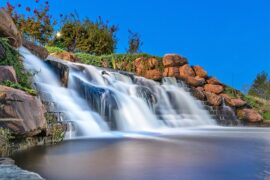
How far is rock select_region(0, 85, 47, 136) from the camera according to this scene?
16.0 ft

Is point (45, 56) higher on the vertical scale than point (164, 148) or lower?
higher

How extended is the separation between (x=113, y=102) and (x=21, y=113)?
443 centimetres

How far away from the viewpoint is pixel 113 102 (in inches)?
373

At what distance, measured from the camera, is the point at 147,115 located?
10.9 m

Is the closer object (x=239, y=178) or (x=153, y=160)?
(x=239, y=178)

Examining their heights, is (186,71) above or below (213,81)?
above

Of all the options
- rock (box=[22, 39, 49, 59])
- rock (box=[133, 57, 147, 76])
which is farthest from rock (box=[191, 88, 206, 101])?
rock (box=[22, 39, 49, 59])

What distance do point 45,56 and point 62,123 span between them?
4372 mm

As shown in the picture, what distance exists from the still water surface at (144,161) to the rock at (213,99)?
31.9ft

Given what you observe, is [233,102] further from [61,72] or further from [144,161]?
[144,161]

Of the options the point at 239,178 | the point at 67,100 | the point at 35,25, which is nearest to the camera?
the point at 239,178

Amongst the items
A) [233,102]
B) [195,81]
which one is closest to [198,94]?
[195,81]

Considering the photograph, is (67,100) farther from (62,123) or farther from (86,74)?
(86,74)

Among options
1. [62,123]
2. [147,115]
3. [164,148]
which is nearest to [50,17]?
[147,115]
